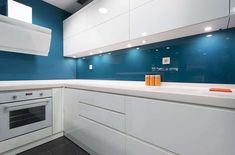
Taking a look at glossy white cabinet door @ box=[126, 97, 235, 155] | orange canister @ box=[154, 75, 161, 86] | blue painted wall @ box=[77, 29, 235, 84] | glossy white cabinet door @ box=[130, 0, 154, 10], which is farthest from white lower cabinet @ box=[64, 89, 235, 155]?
glossy white cabinet door @ box=[130, 0, 154, 10]

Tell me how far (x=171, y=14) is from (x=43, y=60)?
2.19m

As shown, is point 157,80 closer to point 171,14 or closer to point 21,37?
point 171,14

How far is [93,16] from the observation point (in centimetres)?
187

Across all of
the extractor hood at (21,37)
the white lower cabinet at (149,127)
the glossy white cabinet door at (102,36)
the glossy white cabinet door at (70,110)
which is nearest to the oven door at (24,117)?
the glossy white cabinet door at (70,110)

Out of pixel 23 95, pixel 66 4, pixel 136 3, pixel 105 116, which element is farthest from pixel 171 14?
pixel 66 4

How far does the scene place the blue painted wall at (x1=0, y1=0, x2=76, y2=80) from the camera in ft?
6.25

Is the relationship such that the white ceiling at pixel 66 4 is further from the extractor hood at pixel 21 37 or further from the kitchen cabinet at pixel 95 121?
the kitchen cabinet at pixel 95 121

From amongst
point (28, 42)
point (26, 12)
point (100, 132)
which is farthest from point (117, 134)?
point (26, 12)

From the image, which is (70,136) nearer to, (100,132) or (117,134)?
(100,132)

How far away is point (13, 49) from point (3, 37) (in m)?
0.22

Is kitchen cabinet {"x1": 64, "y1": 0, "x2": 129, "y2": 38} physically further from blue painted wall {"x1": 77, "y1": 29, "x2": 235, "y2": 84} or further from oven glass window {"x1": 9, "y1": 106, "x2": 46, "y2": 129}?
oven glass window {"x1": 9, "y1": 106, "x2": 46, "y2": 129}

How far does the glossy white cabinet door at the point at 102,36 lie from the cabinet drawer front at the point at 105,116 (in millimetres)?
853

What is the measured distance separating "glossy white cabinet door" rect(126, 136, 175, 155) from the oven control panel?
1292 mm

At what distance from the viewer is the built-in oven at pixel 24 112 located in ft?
4.56
